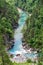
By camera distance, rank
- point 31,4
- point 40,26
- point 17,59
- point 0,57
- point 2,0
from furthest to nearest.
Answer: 1. point 31,4
2. point 2,0
3. point 40,26
4. point 17,59
5. point 0,57

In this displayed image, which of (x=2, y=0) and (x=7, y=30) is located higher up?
(x=2, y=0)

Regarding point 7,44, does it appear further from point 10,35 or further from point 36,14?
point 36,14

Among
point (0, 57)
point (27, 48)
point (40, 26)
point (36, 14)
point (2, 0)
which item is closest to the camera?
point (0, 57)

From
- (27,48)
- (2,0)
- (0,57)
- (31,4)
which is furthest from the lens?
(31,4)

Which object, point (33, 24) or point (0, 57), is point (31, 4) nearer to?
point (33, 24)

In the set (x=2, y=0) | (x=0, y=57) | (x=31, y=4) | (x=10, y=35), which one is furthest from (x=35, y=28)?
(x=31, y=4)

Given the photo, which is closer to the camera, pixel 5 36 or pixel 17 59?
pixel 17 59

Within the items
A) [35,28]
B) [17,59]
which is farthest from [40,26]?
[17,59]

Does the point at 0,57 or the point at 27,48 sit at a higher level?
the point at 0,57

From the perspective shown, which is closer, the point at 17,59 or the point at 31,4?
the point at 17,59
